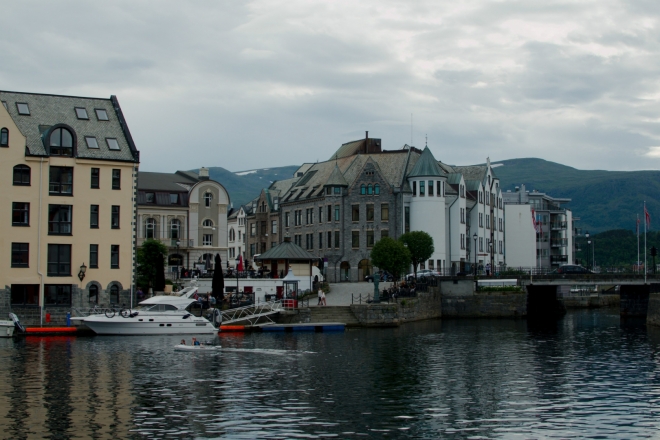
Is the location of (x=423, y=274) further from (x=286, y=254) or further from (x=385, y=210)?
(x=286, y=254)

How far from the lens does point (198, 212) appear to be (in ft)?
357

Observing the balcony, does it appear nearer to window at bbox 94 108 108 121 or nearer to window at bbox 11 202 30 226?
window at bbox 94 108 108 121

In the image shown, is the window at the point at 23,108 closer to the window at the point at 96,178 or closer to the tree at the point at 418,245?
the window at the point at 96,178

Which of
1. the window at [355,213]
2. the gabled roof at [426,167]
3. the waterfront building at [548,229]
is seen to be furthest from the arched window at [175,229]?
the waterfront building at [548,229]

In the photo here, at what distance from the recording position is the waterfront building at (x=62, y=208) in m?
66.8

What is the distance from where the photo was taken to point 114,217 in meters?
70.8

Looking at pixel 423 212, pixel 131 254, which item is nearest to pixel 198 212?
pixel 423 212

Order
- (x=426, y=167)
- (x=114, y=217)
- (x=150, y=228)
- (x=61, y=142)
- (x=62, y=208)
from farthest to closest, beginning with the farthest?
(x=426, y=167), (x=150, y=228), (x=114, y=217), (x=61, y=142), (x=62, y=208)

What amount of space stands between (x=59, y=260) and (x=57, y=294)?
2679 mm

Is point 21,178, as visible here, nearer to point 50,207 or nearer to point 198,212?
point 50,207

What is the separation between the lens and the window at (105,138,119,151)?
7178 centimetres

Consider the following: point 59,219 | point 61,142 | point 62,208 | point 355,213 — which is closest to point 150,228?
point 355,213

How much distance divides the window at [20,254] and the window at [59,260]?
1.66m

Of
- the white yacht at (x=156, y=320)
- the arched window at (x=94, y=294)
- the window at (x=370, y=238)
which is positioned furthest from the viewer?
the window at (x=370, y=238)
